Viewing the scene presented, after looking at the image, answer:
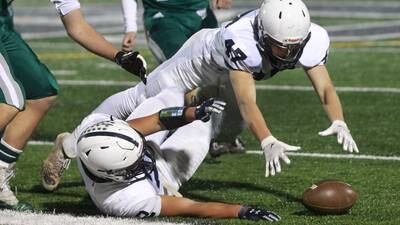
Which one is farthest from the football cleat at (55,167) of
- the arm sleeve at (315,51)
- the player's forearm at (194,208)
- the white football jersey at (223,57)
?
the arm sleeve at (315,51)

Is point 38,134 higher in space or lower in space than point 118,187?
lower

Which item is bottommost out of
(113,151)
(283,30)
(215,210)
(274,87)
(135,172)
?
(274,87)

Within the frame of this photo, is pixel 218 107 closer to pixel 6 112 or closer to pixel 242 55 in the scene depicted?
pixel 242 55

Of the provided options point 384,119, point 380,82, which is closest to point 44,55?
point 380,82

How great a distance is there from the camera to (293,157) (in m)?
7.29

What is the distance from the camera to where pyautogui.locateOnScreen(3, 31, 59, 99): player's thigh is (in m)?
5.92

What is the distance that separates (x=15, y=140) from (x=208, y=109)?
115cm

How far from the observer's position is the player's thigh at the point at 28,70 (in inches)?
233

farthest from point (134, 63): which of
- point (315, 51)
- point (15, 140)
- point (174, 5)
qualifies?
point (174, 5)

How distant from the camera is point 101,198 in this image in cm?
539

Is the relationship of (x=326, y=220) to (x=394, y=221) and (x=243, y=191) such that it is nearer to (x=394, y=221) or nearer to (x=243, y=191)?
(x=394, y=221)

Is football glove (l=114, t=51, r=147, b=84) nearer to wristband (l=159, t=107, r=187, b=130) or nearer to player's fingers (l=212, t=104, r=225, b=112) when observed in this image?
wristband (l=159, t=107, r=187, b=130)

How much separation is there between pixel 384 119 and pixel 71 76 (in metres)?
3.91

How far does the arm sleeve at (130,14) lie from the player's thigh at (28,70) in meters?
1.74
